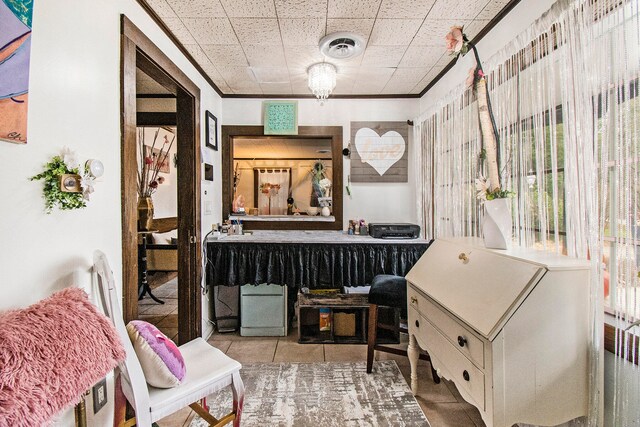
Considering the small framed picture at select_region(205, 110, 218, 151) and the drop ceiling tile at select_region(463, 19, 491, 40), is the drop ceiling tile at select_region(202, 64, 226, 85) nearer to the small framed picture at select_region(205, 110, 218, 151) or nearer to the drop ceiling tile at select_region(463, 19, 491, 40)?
the small framed picture at select_region(205, 110, 218, 151)

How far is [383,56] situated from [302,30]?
0.72 meters

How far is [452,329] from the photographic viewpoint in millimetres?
1538

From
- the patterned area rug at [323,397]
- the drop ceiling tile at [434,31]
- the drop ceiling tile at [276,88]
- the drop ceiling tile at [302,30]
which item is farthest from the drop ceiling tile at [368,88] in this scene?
the patterned area rug at [323,397]

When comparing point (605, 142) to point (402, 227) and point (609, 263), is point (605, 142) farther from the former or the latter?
point (402, 227)

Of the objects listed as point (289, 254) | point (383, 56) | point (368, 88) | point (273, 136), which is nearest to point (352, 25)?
point (383, 56)

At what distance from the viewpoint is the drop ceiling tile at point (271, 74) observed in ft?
9.00

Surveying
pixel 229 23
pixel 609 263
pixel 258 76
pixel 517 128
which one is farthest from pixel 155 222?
pixel 609 263

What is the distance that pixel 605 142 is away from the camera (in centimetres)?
127

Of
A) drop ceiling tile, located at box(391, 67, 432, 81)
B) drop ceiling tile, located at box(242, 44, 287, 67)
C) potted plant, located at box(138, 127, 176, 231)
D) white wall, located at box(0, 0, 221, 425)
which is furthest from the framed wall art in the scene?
potted plant, located at box(138, 127, 176, 231)

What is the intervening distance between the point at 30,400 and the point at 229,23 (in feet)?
7.00

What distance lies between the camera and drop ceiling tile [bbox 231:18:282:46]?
2.01 m

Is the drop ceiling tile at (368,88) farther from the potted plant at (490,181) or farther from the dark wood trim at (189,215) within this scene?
the dark wood trim at (189,215)

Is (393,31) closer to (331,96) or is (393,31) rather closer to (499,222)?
(331,96)

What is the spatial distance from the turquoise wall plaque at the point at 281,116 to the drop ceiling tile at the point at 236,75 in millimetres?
377
